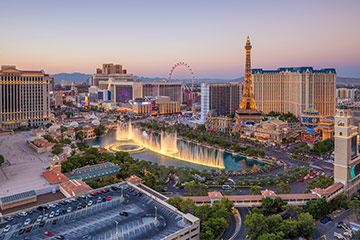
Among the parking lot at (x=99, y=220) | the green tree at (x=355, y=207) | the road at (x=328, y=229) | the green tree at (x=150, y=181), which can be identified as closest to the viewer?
the parking lot at (x=99, y=220)

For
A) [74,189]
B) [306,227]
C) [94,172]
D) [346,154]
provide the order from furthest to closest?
1. [94,172]
2. [346,154]
3. [74,189]
4. [306,227]

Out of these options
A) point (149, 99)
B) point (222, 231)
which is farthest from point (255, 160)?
point (149, 99)

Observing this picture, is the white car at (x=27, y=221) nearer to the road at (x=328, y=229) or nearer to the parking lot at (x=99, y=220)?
the parking lot at (x=99, y=220)

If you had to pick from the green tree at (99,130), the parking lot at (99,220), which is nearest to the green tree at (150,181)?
the parking lot at (99,220)

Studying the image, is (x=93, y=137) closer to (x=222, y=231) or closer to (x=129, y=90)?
(x=222, y=231)

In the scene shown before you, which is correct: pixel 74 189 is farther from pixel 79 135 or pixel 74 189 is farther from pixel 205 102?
pixel 205 102

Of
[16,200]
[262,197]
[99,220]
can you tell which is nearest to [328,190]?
[262,197]

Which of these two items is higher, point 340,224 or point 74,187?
point 74,187
